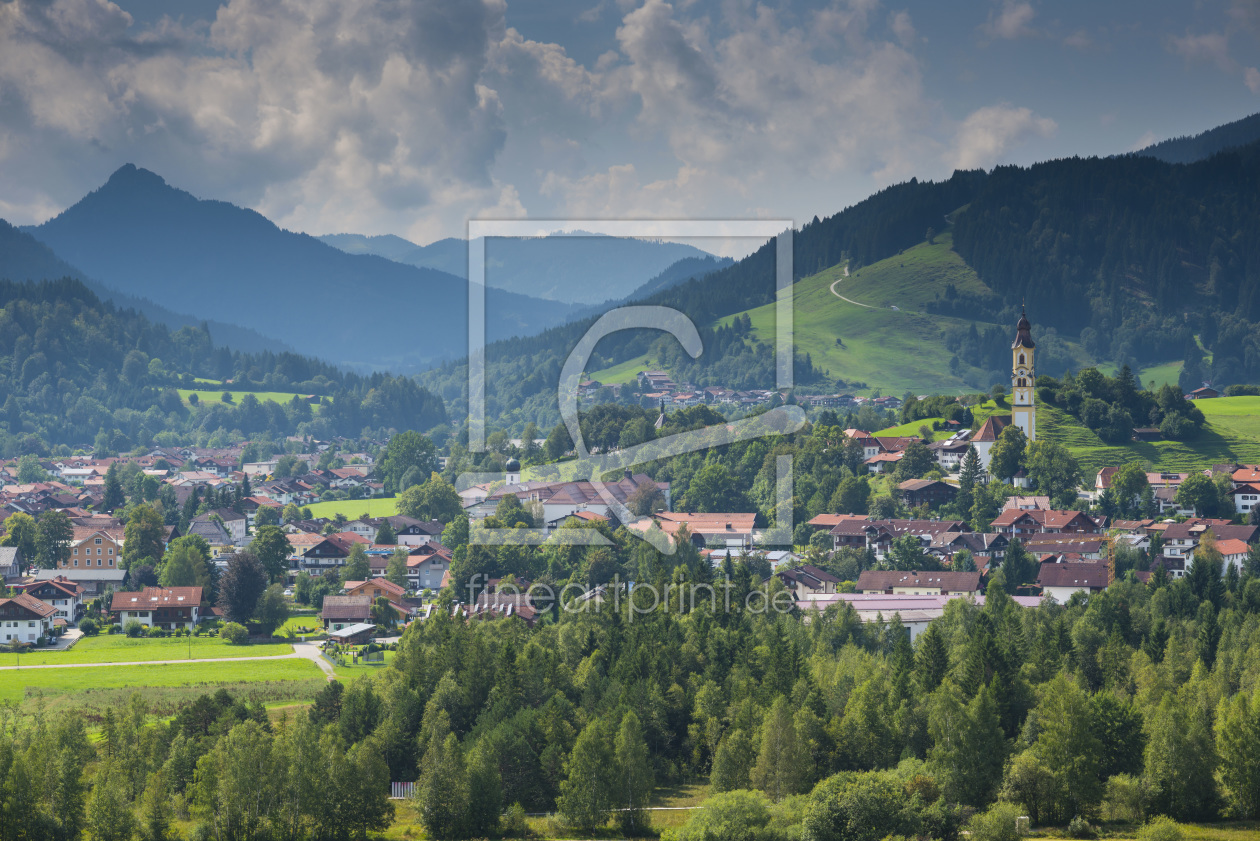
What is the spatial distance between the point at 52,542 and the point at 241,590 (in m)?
20.7

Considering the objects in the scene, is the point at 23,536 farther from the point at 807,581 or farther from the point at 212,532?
the point at 807,581

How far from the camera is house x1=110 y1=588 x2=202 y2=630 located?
65.2m

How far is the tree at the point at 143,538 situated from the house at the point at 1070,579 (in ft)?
166

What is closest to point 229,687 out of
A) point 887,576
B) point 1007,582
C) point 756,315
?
point 887,576

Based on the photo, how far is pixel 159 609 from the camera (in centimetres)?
6556

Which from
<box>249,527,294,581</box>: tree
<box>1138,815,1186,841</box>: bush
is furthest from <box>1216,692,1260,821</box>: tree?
<box>249,527,294,581</box>: tree

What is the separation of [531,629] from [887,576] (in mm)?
22175

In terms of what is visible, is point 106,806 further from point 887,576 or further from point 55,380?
point 55,380

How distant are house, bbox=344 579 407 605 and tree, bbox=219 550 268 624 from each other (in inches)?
187

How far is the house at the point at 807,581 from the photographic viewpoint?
6600 centimetres

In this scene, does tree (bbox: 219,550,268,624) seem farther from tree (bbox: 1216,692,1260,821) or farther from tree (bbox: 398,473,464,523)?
tree (bbox: 1216,692,1260,821)

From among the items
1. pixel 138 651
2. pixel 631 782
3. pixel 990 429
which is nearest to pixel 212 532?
pixel 138 651

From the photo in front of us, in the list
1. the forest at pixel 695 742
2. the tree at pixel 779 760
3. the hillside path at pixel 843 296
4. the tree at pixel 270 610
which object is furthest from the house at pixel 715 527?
the hillside path at pixel 843 296

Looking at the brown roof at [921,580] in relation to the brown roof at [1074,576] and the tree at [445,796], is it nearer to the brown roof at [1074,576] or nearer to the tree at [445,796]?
the brown roof at [1074,576]
